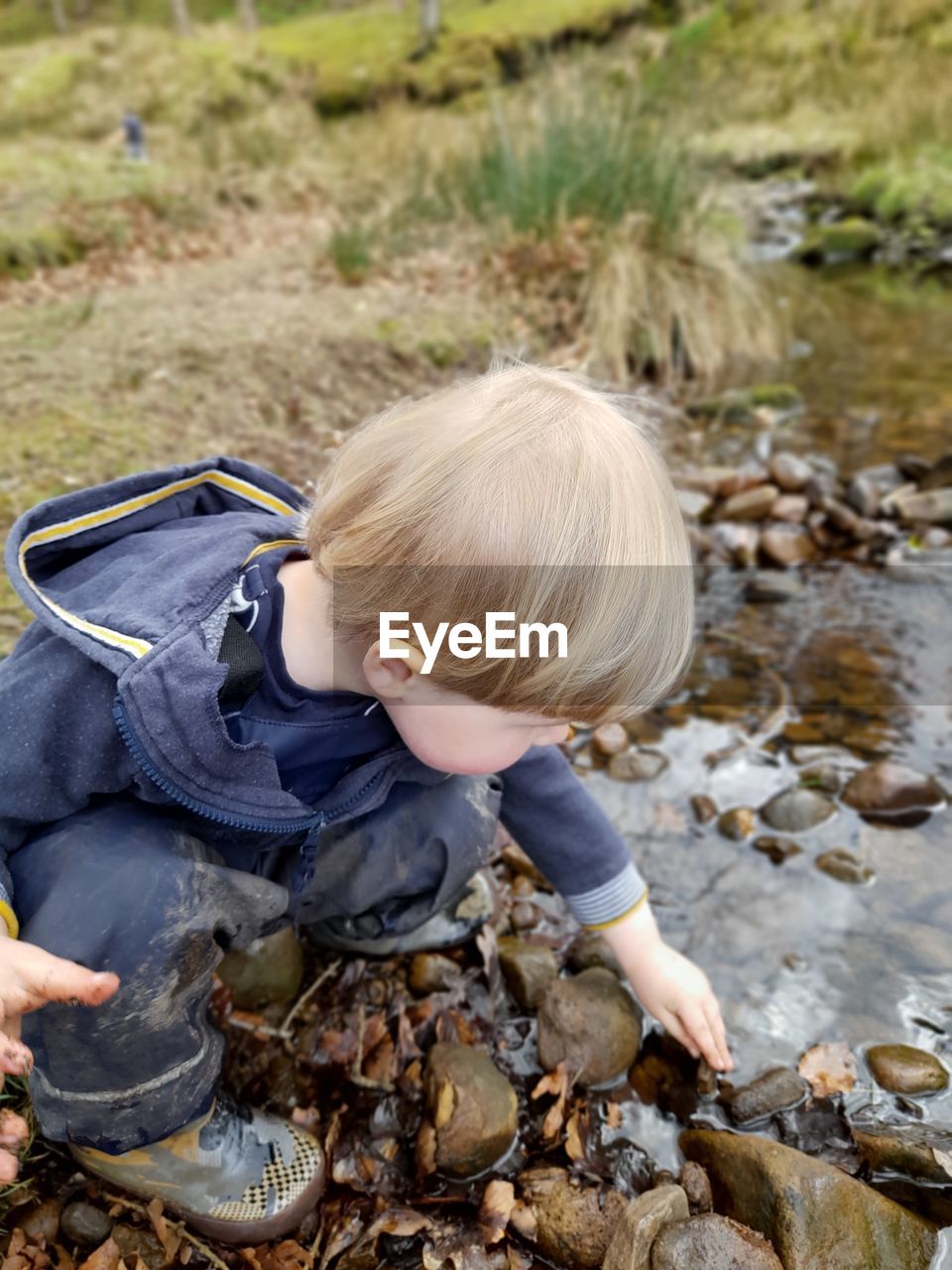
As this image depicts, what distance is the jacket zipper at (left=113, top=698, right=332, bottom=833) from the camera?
118cm

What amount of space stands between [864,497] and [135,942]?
132 inches

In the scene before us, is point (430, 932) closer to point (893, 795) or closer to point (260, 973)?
point (260, 973)

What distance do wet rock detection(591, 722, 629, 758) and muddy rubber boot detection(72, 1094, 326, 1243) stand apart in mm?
1288

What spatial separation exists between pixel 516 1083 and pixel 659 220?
18.1ft

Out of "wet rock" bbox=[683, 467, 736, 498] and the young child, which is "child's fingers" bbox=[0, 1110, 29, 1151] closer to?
the young child

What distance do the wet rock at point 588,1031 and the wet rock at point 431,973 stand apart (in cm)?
21

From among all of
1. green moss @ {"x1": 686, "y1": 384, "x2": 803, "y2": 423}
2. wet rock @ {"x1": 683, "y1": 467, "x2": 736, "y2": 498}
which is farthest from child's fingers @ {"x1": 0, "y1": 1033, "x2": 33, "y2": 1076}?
green moss @ {"x1": 686, "y1": 384, "x2": 803, "y2": 423}

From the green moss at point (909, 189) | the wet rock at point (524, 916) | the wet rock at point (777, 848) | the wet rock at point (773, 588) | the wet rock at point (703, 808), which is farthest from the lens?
the green moss at point (909, 189)

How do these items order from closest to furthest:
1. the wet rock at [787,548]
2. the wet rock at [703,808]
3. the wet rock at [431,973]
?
the wet rock at [431,973]
the wet rock at [703,808]
the wet rock at [787,548]

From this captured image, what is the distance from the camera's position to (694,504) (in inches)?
145

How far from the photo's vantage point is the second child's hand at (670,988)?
1590 mm

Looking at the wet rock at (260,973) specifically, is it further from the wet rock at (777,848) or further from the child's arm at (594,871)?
the wet rock at (777,848)

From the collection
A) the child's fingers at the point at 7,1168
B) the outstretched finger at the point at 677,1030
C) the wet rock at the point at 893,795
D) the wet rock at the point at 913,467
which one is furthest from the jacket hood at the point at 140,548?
the wet rock at the point at 913,467

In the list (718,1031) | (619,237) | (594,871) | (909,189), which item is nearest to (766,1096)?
(718,1031)
